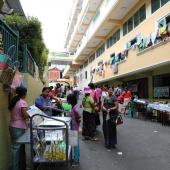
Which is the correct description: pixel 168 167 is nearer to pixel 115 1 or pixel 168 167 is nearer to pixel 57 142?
pixel 57 142

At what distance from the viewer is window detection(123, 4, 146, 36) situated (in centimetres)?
1052

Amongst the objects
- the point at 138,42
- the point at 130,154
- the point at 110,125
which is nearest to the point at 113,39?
the point at 138,42

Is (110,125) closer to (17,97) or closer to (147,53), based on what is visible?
(17,97)

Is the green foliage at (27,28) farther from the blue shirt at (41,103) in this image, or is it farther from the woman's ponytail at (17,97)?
the woman's ponytail at (17,97)

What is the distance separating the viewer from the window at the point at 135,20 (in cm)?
1052

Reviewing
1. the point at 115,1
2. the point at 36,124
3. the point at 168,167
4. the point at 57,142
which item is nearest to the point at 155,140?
the point at 168,167

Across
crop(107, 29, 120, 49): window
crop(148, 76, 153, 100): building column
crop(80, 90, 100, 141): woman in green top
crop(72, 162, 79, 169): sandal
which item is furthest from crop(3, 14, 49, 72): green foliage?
crop(107, 29, 120, 49): window

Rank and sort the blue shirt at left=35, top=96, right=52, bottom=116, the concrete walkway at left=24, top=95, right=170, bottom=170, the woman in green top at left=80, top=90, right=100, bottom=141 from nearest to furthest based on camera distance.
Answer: the concrete walkway at left=24, top=95, right=170, bottom=170 → the blue shirt at left=35, top=96, right=52, bottom=116 → the woman in green top at left=80, top=90, right=100, bottom=141

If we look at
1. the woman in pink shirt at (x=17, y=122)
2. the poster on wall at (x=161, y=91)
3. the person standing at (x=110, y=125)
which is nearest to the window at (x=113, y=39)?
the poster on wall at (x=161, y=91)

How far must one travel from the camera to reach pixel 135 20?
1152cm

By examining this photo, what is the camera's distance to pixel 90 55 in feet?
79.7

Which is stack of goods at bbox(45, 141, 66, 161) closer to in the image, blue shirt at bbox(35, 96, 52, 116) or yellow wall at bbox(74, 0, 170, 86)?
blue shirt at bbox(35, 96, 52, 116)

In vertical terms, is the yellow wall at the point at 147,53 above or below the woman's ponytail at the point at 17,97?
above

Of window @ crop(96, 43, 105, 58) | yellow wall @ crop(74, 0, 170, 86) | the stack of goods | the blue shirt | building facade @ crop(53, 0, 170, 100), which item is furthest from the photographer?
window @ crop(96, 43, 105, 58)
